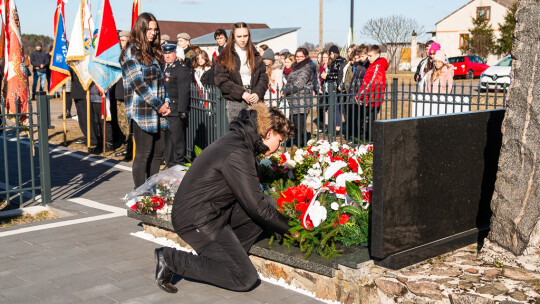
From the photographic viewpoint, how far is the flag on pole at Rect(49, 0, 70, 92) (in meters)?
12.2

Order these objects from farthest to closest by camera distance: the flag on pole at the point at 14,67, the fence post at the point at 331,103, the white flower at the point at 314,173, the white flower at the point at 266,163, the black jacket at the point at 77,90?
the black jacket at the point at 77,90 → the fence post at the point at 331,103 → the flag on pole at the point at 14,67 → the white flower at the point at 266,163 → the white flower at the point at 314,173

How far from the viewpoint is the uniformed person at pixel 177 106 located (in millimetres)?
9461

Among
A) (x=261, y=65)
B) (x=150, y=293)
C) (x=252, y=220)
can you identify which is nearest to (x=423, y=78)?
(x=261, y=65)

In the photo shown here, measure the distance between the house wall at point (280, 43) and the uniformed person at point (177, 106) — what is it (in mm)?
37271

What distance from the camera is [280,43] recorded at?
157ft

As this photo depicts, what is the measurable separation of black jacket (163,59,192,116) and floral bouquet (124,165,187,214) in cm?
284

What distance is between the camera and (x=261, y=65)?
841cm

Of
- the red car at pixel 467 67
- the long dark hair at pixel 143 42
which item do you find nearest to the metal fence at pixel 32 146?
the long dark hair at pixel 143 42

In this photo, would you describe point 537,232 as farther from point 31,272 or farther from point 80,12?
point 80,12

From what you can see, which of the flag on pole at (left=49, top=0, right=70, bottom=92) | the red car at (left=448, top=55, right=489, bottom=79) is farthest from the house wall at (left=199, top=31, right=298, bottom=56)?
the flag on pole at (left=49, top=0, right=70, bottom=92)

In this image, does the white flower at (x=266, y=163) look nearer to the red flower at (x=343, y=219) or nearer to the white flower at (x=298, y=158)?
the white flower at (x=298, y=158)

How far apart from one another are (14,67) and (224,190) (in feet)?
17.4

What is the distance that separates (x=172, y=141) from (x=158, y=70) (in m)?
2.21

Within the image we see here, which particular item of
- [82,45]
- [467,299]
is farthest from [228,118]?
[467,299]
